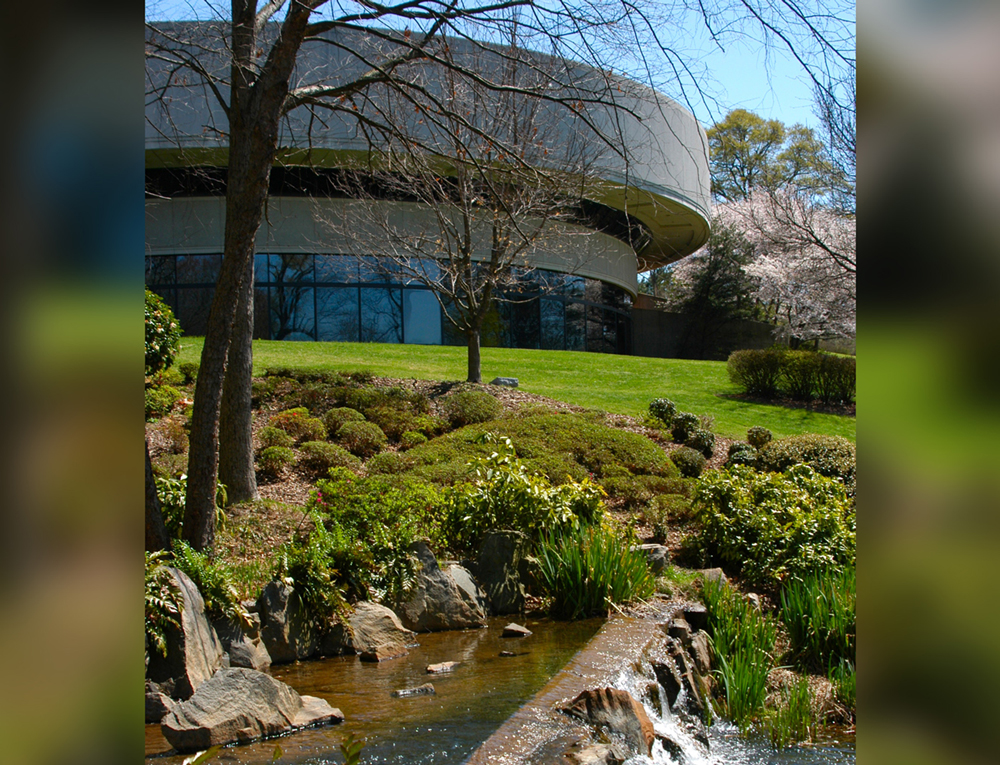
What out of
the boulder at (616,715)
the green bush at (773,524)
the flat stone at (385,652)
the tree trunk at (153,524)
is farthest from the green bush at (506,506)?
the boulder at (616,715)

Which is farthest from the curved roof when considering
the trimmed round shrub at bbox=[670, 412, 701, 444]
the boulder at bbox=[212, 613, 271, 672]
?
the boulder at bbox=[212, 613, 271, 672]

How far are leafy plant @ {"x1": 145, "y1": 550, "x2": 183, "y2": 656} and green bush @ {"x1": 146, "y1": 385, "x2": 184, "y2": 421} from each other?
25.6 feet

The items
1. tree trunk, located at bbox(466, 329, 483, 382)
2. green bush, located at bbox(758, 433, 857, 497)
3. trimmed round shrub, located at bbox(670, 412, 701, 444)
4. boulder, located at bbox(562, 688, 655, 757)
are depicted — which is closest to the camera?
boulder, located at bbox(562, 688, 655, 757)

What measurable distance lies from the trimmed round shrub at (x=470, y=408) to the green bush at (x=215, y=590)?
27.7ft

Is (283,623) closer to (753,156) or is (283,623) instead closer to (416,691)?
(416,691)

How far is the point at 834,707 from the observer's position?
5676 mm

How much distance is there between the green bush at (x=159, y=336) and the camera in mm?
10289

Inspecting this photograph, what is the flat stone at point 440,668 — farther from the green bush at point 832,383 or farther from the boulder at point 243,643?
the green bush at point 832,383

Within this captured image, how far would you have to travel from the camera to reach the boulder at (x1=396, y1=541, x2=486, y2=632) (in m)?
6.90

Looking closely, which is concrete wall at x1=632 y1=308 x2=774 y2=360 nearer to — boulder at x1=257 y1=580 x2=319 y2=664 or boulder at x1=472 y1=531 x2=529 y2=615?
boulder at x1=472 y1=531 x2=529 y2=615

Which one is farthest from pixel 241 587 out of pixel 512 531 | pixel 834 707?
pixel 834 707

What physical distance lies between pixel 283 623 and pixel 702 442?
1039cm
